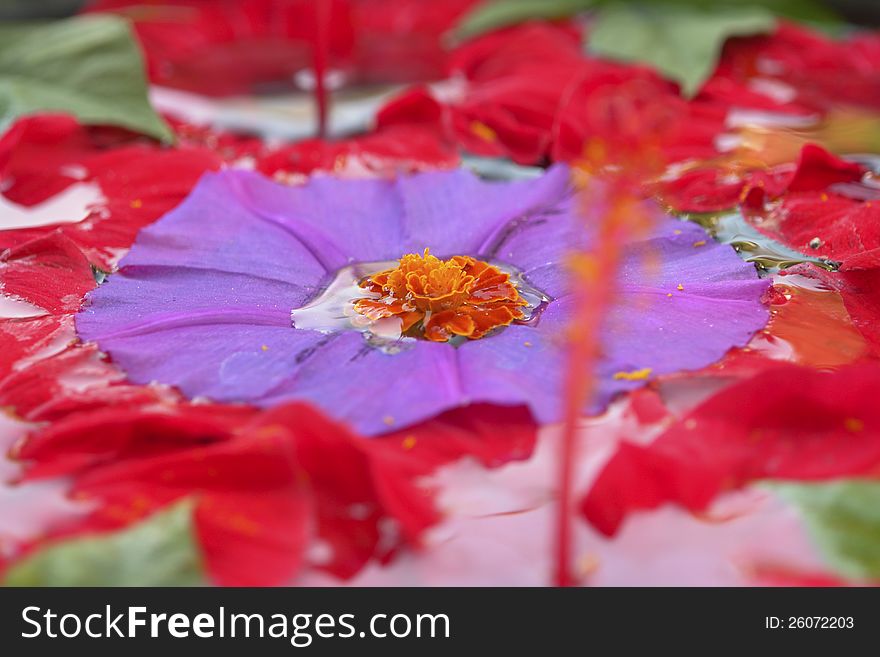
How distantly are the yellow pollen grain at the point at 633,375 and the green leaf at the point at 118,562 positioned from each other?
16 centimetres

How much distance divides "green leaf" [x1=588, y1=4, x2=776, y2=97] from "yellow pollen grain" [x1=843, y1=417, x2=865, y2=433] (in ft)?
1.15

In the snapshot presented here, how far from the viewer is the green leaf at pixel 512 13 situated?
0.79m

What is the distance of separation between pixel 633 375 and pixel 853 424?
73mm

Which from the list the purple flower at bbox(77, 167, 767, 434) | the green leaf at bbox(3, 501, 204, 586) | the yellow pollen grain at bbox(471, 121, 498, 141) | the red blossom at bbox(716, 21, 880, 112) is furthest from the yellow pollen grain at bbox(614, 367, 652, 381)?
the red blossom at bbox(716, 21, 880, 112)

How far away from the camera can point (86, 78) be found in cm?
63

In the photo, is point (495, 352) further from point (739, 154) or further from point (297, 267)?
point (739, 154)

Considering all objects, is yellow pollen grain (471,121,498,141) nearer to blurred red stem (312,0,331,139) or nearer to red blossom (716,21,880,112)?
blurred red stem (312,0,331,139)

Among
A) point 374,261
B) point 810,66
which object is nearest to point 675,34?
point 810,66

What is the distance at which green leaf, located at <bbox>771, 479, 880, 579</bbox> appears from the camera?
1.00 feet

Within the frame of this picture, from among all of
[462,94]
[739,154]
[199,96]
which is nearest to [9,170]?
[199,96]

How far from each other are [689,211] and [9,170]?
355 millimetres

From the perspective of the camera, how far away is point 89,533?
311mm

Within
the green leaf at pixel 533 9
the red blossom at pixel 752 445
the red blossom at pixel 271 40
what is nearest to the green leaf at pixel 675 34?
the green leaf at pixel 533 9

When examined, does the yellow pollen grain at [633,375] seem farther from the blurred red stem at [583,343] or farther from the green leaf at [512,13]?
the green leaf at [512,13]
